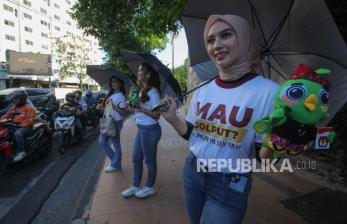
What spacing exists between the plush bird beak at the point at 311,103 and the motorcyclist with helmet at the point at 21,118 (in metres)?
5.14

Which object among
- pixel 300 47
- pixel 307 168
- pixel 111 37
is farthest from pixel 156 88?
pixel 111 37

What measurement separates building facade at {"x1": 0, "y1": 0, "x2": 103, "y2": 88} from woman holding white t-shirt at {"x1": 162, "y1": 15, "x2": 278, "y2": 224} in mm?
32211

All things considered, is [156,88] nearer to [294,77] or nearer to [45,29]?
[294,77]

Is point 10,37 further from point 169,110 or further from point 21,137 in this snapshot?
point 169,110

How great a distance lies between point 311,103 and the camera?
1163 mm

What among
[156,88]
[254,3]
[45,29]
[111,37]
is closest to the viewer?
[254,3]

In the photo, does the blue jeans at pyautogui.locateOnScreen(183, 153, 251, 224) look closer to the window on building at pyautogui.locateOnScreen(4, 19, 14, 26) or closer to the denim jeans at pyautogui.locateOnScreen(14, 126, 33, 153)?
the denim jeans at pyautogui.locateOnScreen(14, 126, 33, 153)

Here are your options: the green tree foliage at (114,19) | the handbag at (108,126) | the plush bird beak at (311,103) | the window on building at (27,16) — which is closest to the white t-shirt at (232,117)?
the plush bird beak at (311,103)

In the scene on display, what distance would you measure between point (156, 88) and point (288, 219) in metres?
2.30

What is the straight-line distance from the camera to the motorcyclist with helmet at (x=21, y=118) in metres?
4.88

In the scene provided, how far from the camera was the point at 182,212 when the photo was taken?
321 cm

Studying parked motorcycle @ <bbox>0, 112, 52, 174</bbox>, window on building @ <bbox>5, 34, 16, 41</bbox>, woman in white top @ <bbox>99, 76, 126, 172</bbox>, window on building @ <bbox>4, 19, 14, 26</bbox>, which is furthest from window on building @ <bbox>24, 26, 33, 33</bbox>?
woman in white top @ <bbox>99, 76, 126, 172</bbox>

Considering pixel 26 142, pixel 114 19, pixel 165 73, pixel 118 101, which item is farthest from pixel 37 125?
pixel 114 19

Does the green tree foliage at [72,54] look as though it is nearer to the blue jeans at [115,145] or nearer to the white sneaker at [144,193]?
the blue jeans at [115,145]
